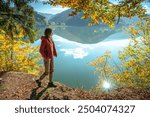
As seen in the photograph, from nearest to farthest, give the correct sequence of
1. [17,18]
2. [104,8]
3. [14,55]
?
[104,8] → [17,18] → [14,55]

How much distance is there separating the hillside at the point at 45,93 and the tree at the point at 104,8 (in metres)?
2.78

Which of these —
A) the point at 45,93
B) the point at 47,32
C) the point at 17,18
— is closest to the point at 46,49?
the point at 47,32

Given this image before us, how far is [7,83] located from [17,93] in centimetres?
142

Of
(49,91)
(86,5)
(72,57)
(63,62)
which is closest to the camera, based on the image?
(86,5)

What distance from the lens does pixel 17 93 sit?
10.2 m

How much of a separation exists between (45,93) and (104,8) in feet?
12.1

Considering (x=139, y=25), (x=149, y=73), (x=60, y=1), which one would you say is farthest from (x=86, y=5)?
(x=139, y=25)

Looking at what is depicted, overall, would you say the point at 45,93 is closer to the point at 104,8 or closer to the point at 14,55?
the point at 104,8

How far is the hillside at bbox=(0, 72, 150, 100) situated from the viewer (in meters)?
9.27

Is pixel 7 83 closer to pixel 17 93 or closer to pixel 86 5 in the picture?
pixel 17 93

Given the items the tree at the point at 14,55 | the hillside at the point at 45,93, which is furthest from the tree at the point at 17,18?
the tree at the point at 14,55

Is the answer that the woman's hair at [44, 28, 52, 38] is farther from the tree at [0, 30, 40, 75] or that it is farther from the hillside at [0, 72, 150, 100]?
the tree at [0, 30, 40, 75]

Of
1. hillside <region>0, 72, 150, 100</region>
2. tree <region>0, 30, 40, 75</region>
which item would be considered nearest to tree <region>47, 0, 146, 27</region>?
hillside <region>0, 72, 150, 100</region>

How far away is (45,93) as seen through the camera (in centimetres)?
959
